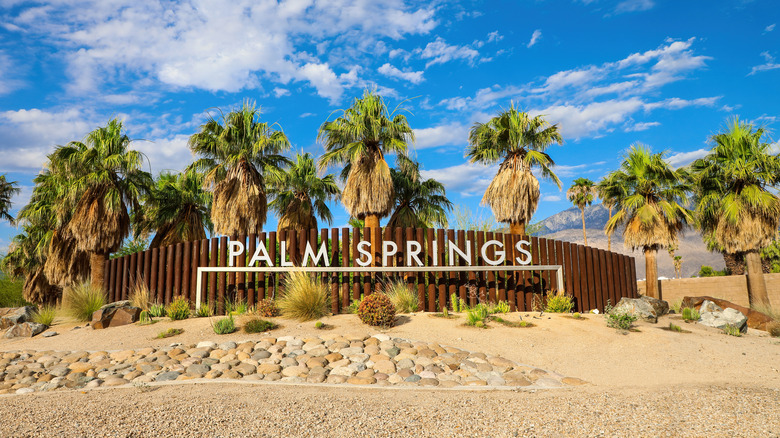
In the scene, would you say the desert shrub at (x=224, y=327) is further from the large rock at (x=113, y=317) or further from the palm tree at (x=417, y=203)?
the palm tree at (x=417, y=203)

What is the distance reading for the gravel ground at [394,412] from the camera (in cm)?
450

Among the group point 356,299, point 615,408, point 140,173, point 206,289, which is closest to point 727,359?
point 615,408

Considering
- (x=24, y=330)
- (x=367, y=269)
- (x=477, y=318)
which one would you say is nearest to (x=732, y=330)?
(x=477, y=318)

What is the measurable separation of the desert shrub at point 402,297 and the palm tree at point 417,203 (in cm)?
1234

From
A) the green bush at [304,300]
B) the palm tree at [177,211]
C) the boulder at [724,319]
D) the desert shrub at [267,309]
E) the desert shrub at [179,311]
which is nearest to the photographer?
the green bush at [304,300]

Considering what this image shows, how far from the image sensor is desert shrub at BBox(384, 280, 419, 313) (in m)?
10.8

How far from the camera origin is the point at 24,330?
11438 millimetres

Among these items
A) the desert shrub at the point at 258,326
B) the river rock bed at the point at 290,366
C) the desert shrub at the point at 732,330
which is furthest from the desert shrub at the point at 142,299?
the desert shrub at the point at 732,330

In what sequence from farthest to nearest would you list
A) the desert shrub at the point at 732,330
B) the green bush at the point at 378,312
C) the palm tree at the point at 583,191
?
the palm tree at the point at 583,191, the desert shrub at the point at 732,330, the green bush at the point at 378,312

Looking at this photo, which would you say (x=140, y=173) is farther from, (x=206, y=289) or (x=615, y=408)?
(x=615, y=408)

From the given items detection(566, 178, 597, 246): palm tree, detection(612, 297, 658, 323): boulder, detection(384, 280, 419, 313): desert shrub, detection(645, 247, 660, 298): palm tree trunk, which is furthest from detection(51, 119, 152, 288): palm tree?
detection(566, 178, 597, 246): palm tree

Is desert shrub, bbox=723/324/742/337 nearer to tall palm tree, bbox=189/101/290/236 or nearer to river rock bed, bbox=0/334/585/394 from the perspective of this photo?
river rock bed, bbox=0/334/585/394

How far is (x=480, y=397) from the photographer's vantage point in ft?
19.2

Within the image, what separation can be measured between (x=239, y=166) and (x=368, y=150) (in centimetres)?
468
